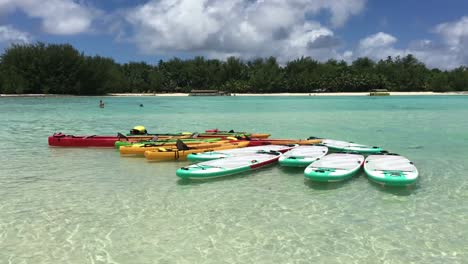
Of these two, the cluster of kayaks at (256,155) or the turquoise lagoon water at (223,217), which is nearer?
the turquoise lagoon water at (223,217)

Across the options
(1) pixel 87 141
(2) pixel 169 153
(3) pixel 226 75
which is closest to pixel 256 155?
(2) pixel 169 153

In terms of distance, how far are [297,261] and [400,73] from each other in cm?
11152

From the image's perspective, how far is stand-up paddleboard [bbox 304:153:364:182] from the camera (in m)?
8.98

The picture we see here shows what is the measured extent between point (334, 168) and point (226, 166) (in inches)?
103

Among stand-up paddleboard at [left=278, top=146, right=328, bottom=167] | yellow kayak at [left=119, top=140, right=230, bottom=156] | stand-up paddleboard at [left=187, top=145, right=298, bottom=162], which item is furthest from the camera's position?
yellow kayak at [left=119, top=140, right=230, bottom=156]

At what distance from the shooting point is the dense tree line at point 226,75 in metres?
85.8

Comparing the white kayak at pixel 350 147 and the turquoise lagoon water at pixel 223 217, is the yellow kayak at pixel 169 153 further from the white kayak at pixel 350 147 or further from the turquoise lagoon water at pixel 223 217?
the white kayak at pixel 350 147

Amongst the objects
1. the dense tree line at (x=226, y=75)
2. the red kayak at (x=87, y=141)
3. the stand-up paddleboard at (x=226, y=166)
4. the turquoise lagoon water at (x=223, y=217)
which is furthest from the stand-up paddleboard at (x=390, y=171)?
the dense tree line at (x=226, y=75)

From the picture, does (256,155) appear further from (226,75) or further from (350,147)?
(226,75)

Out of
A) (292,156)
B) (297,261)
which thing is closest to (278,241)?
(297,261)

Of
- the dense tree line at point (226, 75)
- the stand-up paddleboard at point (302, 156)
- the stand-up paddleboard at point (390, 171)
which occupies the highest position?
the dense tree line at point (226, 75)

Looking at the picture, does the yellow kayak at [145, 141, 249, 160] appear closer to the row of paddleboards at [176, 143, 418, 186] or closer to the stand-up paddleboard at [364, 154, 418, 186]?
the row of paddleboards at [176, 143, 418, 186]

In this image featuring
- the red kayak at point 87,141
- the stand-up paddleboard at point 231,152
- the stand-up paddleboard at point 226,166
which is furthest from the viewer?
the red kayak at point 87,141

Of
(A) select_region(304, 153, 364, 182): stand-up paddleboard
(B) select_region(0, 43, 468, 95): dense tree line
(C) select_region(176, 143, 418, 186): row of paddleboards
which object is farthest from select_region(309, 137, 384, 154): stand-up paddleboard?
(B) select_region(0, 43, 468, 95): dense tree line
